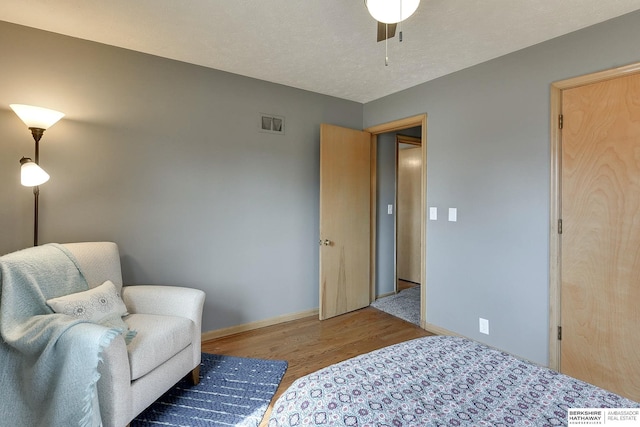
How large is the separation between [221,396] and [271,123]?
2381mm

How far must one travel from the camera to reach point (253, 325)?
302 centimetres

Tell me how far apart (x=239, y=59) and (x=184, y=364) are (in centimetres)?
235

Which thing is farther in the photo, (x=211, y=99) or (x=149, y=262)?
(x=211, y=99)

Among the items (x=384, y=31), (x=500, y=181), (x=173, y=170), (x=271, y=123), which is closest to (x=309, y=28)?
(x=384, y=31)

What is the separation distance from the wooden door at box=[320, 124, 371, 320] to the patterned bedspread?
2058 millimetres

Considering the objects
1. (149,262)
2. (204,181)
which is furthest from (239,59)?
(149,262)

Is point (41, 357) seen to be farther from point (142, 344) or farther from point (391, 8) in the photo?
point (391, 8)

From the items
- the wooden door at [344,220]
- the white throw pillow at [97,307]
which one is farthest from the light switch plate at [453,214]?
the white throw pillow at [97,307]

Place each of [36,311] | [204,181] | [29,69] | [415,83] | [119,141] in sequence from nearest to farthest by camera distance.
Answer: [36,311], [29,69], [119,141], [204,181], [415,83]

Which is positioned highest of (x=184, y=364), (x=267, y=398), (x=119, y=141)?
(x=119, y=141)

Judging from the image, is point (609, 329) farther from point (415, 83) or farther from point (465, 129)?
point (415, 83)

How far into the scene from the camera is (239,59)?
2555 millimetres

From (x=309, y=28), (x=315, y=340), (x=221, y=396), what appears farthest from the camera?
(x=315, y=340)

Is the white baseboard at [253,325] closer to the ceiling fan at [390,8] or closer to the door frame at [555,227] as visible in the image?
the door frame at [555,227]
